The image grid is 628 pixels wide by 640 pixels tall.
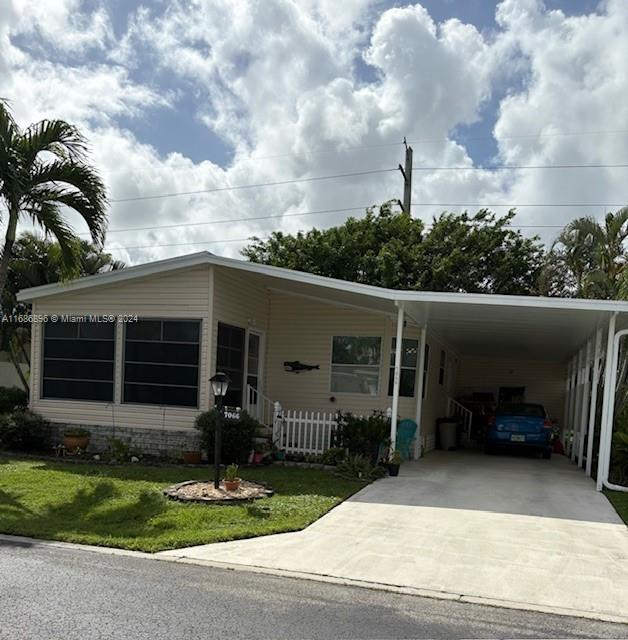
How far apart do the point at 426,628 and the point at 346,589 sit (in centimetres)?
94

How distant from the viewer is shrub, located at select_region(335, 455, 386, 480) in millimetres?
9898

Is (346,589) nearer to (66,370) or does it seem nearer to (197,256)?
(197,256)

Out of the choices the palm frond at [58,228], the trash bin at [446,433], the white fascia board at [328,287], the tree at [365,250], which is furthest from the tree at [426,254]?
the palm frond at [58,228]

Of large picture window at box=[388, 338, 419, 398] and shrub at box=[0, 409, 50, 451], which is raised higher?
large picture window at box=[388, 338, 419, 398]

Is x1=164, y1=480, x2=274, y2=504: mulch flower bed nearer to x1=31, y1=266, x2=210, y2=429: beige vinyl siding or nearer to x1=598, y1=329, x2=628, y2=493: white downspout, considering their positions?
x1=31, y1=266, x2=210, y2=429: beige vinyl siding

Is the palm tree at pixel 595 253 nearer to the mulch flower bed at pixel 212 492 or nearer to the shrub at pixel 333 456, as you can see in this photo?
the shrub at pixel 333 456

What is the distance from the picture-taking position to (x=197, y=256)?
1106 cm

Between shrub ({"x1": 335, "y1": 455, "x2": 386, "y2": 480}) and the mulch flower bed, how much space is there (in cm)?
170

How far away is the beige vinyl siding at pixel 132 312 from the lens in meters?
11.4

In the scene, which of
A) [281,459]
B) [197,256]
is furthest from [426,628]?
[197,256]

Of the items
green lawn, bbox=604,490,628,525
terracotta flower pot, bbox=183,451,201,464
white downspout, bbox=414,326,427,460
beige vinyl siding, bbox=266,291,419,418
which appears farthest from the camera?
beige vinyl siding, bbox=266,291,419,418

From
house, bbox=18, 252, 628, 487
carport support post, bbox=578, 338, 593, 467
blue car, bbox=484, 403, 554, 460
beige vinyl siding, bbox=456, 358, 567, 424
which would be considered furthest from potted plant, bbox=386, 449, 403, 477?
beige vinyl siding, bbox=456, 358, 567, 424

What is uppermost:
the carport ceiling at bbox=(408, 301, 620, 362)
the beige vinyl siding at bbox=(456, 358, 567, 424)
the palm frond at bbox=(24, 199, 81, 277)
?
the palm frond at bbox=(24, 199, 81, 277)

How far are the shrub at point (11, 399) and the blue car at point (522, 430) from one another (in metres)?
11.3
